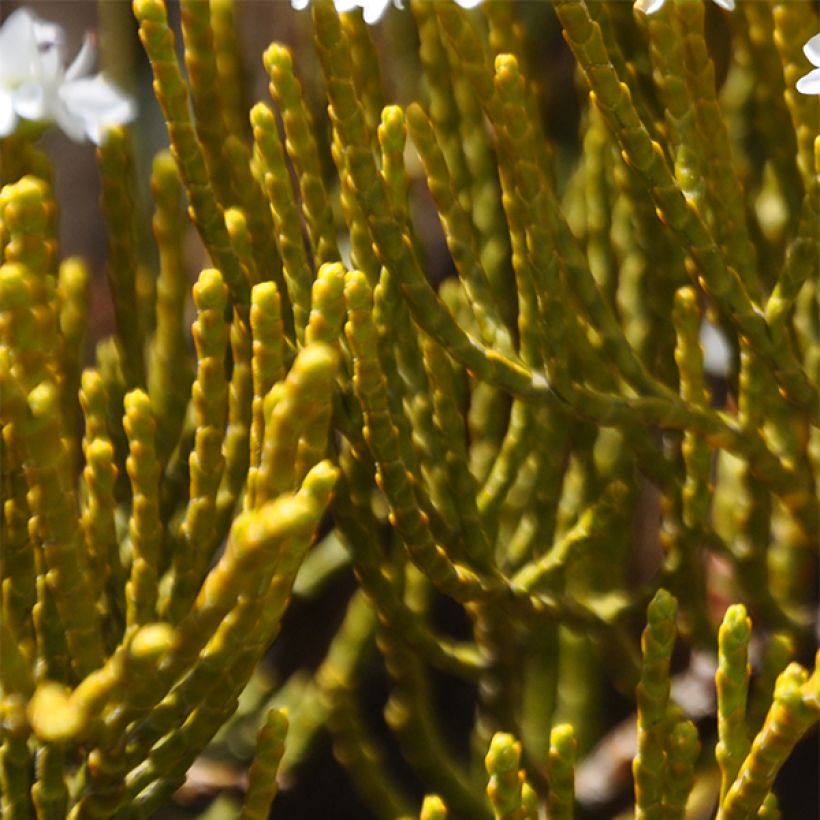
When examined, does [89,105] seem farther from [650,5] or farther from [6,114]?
[650,5]

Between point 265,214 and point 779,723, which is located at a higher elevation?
point 265,214

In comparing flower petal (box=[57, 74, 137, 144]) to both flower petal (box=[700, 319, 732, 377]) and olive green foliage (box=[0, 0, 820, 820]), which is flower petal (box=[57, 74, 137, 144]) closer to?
olive green foliage (box=[0, 0, 820, 820])

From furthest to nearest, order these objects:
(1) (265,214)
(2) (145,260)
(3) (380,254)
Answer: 1. (2) (145,260)
2. (1) (265,214)
3. (3) (380,254)

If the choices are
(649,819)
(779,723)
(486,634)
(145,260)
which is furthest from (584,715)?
(145,260)

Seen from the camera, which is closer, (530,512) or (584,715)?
(530,512)

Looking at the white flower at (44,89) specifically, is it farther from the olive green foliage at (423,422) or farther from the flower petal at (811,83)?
the flower petal at (811,83)

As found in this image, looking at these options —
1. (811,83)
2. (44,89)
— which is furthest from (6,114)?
(811,83)

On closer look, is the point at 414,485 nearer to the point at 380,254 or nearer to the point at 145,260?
the point at 380,254
